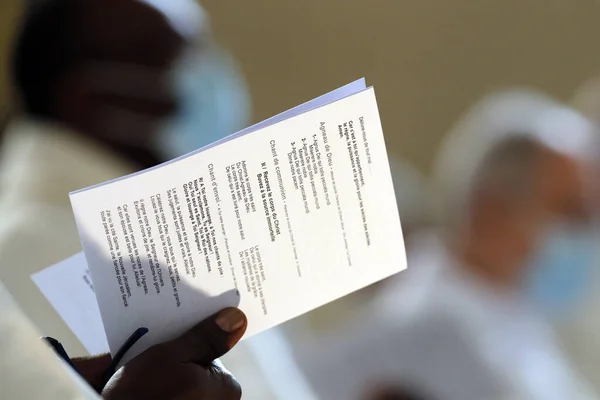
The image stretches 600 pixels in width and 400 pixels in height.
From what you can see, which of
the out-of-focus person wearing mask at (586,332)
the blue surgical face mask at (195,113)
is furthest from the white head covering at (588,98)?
the blue surgical face mask at (195,113)

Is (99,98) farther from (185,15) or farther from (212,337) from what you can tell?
(212,337)

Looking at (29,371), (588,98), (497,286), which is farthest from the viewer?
(588,98)

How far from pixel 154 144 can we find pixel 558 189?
0.80 m

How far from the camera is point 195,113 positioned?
1030 millimetres

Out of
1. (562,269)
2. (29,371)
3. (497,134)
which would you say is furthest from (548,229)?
(29,371)

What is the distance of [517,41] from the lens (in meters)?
1.28

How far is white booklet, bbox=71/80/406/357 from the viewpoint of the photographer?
442 millimetres

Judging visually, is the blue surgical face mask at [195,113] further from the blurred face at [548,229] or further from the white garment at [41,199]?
the blurred face at [548,229]

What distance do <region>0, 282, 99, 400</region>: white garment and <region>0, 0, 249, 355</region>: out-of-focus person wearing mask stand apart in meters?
0.54

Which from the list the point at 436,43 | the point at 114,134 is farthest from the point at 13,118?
the point at 436,43

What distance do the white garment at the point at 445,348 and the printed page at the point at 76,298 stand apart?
0.57 meters

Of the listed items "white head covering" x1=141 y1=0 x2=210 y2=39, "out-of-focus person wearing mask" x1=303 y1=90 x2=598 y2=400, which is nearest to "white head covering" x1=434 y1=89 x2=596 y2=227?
"out-of-focus person wearing mask" x1=303 y1=90 x2=598 y2=400

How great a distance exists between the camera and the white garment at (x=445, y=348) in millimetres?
1049

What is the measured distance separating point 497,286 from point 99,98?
0.89 m
